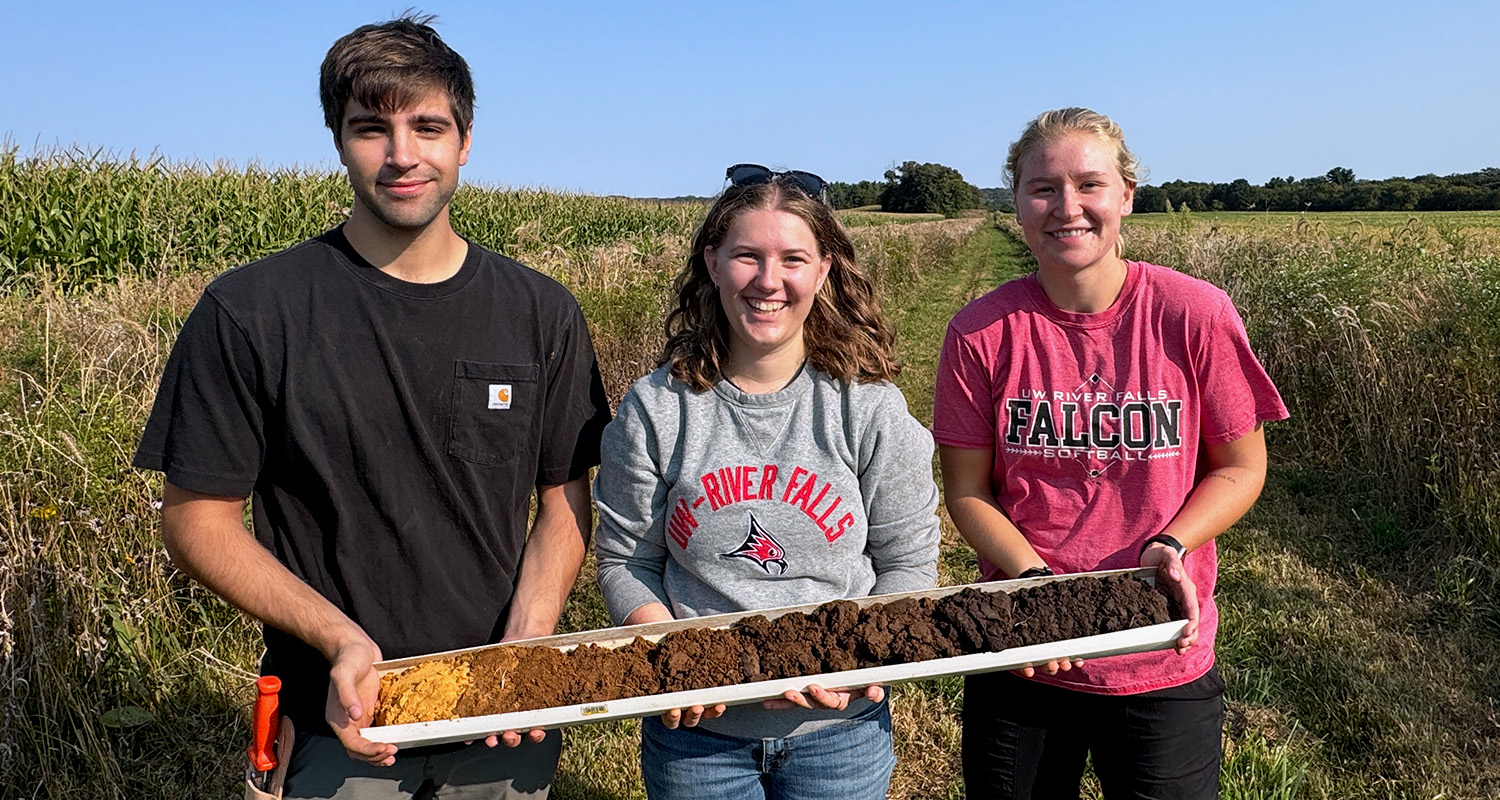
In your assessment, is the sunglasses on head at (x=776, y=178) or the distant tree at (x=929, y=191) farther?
the distant tree at (x=929, y=191)

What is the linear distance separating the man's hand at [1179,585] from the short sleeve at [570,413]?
140cm

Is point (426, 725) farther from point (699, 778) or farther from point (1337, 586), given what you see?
point (1337, 586)

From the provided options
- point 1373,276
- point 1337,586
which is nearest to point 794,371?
point 1337,586

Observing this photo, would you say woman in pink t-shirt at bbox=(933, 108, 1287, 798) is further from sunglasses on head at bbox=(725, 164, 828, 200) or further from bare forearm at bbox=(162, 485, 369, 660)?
bare forearm at bbox=(162, 485, 369, 660)

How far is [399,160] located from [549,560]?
40.3 inches

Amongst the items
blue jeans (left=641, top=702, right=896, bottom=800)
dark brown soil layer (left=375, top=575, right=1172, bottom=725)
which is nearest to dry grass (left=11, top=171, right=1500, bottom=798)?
blue jeans (left=641, top=702, right=896, bottom=800)

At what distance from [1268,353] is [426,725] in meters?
9.14

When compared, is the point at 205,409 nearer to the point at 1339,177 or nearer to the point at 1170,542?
the point at 1170,542

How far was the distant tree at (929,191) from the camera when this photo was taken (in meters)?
92.7

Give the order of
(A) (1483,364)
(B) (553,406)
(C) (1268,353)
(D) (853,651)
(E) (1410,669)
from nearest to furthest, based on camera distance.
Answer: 1. (D) (853,651)
2. (B) (553,406)
3. (E) (1410,669)
4. (A) (1483,364)
5. (C) (1268,353)

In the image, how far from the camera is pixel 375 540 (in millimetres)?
2219

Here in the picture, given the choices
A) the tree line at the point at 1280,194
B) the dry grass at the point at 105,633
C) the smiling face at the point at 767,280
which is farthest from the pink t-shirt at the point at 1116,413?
the tree line at the point at 1280,194

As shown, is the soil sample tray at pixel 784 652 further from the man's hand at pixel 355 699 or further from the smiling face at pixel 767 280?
the smiling face at pixel 767 280

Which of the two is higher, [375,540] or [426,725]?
[375,540]
